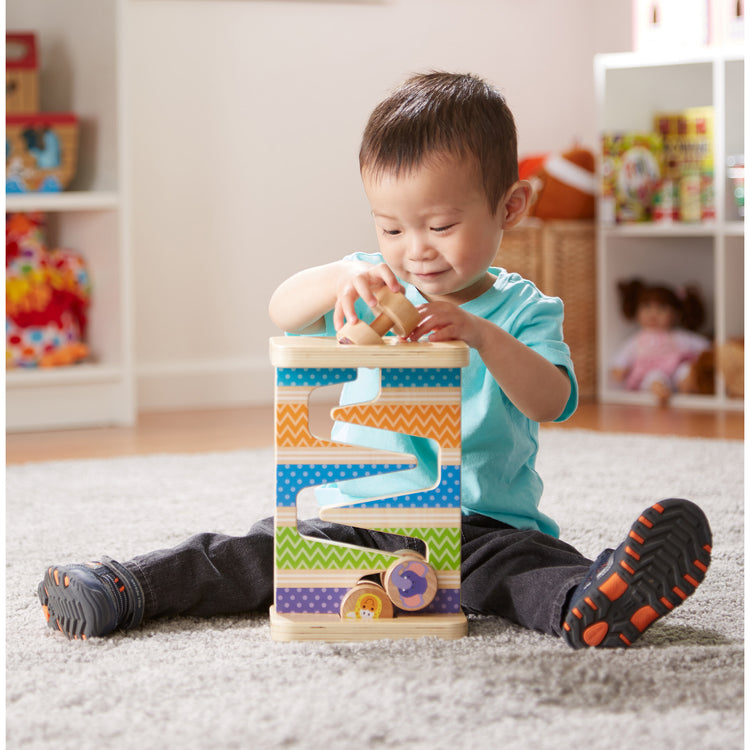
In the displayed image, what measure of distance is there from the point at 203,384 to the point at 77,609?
5.41 ft

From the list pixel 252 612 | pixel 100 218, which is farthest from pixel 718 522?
pixel 100 218

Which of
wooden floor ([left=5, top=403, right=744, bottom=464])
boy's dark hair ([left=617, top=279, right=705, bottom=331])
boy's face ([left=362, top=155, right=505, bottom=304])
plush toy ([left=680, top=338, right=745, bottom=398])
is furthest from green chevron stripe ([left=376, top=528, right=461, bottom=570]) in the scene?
boy's dark hair ([left=617, top=279, right=705, bottom=331])

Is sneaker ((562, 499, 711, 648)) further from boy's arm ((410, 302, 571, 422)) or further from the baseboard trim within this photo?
the baseboard trim

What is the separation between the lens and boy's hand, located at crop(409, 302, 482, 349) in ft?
2.99

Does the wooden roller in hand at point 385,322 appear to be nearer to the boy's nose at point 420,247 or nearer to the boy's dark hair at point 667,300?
the boy's nose at point 420,247

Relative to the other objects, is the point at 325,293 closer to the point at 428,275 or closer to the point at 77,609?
the point at 428,275

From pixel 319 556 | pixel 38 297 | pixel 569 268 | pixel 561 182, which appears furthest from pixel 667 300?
pixel 319 556

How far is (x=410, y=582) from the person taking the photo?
91 centimetres

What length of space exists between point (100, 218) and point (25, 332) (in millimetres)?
268

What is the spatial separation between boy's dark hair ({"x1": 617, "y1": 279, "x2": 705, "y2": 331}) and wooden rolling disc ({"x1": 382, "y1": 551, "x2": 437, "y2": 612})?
70.9 inches

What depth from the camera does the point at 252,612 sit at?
1.02m

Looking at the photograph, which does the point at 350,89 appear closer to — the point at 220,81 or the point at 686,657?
the point at 220,81

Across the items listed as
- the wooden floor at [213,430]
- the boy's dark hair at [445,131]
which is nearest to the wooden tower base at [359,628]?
→ the boy's dark hair at [445,131]

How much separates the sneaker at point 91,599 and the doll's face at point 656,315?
1848 mm
